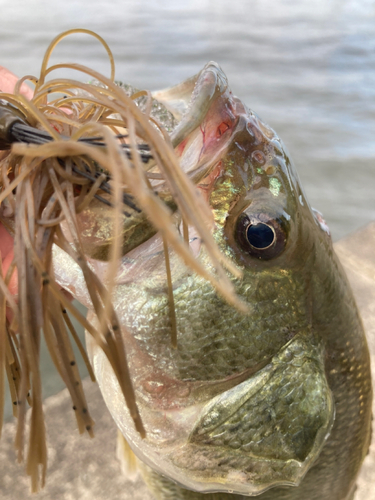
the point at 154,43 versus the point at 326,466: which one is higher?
the point at 154,43

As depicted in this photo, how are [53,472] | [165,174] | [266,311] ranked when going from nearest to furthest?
[165,174] < [266,311] < [53,472]

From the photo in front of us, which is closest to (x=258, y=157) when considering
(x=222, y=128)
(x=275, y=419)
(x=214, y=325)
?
(x=222, y=128)

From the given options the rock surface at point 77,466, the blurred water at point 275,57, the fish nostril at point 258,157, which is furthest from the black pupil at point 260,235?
the blurred water at point 275,57

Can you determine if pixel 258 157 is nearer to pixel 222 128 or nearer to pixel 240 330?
pixel 222 128

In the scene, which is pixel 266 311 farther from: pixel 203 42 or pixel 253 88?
pixel 203 42

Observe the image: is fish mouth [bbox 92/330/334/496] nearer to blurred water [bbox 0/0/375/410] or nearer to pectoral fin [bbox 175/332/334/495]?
pectoral fin [bbox 175/332/334/495]

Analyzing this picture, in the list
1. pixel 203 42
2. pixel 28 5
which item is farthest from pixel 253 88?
pixel 28 5
